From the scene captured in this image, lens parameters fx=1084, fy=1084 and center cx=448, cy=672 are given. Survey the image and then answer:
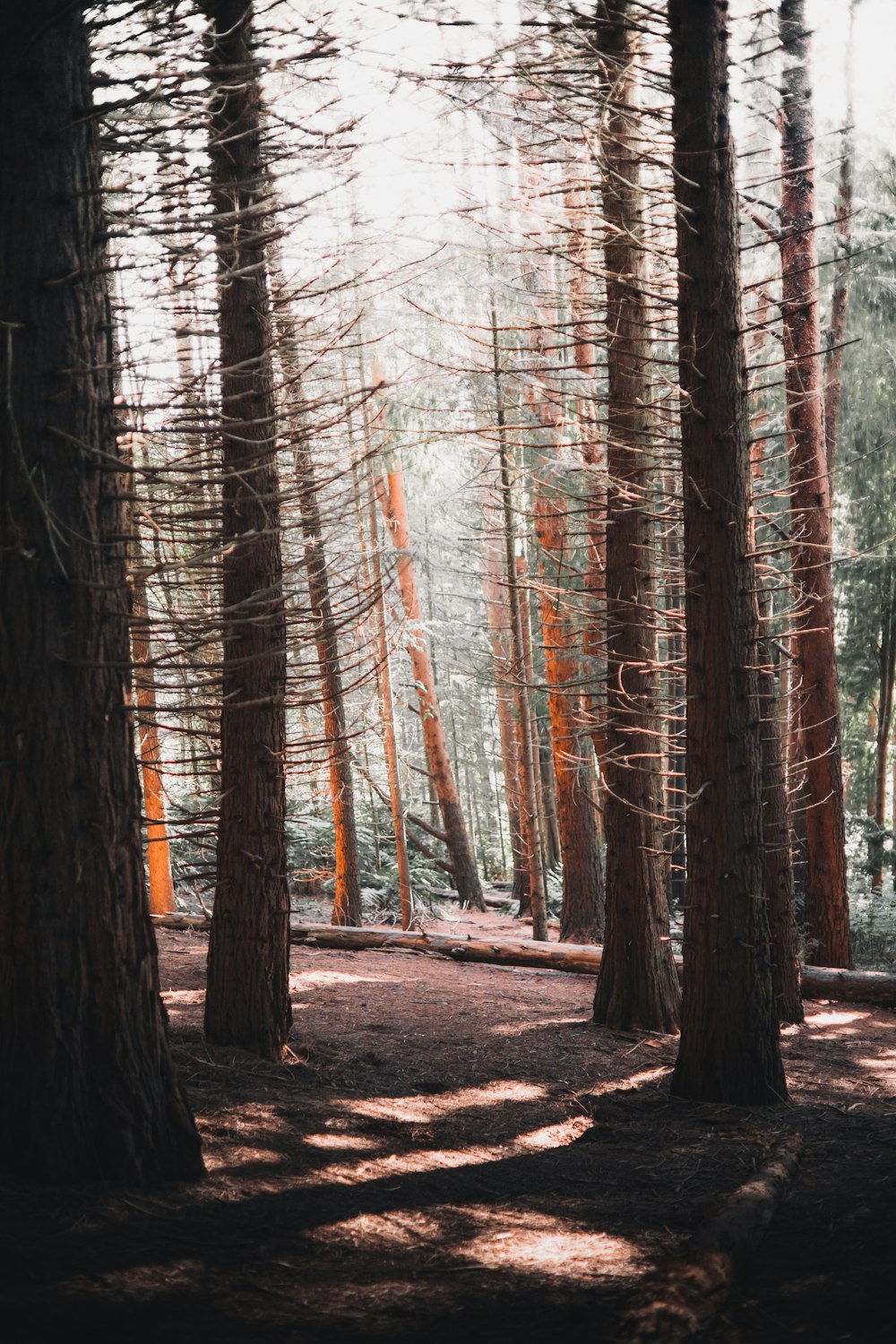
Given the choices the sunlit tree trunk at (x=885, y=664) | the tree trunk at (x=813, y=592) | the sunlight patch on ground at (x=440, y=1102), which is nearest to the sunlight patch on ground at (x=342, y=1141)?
the sunlight patch on ground at (x=440, y=1102)

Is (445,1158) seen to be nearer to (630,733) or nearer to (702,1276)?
(702,1276)

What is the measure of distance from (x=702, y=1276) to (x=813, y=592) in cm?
940

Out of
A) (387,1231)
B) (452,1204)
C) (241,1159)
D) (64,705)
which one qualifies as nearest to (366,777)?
(241,1159)

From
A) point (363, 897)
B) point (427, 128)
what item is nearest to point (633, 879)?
point (427, 128)

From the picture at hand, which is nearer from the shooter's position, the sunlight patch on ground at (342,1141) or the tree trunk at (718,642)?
the sunlight patch on ground at (342,1141)

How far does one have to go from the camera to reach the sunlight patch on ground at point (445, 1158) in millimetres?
4922

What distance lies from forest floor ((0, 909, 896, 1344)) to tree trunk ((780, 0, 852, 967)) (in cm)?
369

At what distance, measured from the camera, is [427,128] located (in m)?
14.1

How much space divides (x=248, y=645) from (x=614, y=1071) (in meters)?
3.95

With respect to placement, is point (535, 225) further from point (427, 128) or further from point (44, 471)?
point (44, 471)

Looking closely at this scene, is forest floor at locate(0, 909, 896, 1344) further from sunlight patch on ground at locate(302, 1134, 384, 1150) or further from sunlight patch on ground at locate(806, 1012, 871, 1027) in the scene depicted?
sunlight patch on ground at locate(806, 1012, 871, 1027)

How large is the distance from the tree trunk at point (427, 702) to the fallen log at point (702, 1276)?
11.1 m

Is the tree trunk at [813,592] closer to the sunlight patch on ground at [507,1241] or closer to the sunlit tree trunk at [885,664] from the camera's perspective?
the sunlit tree trunk at [885,664]

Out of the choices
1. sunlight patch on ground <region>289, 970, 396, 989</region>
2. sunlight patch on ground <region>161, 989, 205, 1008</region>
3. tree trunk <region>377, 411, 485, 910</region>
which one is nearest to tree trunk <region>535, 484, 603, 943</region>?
tree trunk <region>377, 411, 485, 910</region>
